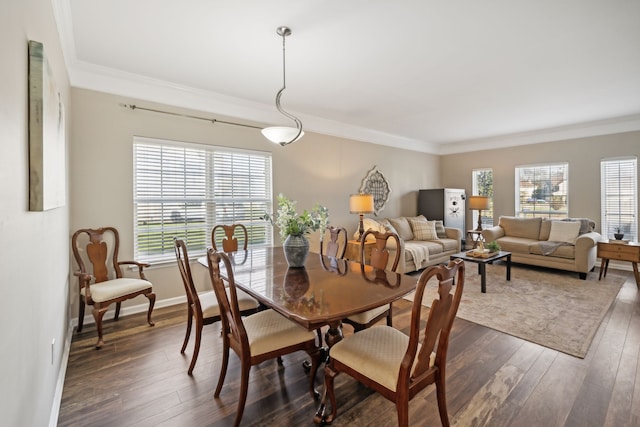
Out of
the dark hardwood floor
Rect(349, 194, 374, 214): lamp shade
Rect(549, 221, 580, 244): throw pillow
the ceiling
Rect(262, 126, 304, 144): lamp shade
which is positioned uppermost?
the ceiling

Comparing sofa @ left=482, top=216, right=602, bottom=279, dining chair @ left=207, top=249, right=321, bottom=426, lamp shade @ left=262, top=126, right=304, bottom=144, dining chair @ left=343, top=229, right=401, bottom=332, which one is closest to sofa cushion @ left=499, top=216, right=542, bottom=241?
sofa @ left=482, top=216, right=602, bottom=279

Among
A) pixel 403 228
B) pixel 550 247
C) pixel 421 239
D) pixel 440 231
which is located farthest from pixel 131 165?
pixel 550 247

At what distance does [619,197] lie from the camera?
202 inches

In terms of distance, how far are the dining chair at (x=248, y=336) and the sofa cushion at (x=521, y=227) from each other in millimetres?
5396

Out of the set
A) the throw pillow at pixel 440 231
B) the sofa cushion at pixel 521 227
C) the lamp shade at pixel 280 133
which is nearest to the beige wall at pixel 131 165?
the lamp shade at pixel 280 133

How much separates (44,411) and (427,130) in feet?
20.3

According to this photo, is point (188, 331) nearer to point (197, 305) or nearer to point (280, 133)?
point (197, 305)

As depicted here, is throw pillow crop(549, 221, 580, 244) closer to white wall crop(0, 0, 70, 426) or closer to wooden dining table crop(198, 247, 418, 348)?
wooden dining table crop(198, 247, 418, 348)

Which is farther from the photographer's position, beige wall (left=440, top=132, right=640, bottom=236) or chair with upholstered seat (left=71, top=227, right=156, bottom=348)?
beige wall (left=440, top=132, right=640, bottom=236)

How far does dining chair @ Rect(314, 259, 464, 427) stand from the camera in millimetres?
1291

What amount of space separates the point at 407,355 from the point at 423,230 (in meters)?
4.59

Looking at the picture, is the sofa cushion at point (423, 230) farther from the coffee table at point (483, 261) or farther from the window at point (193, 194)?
the window at point (193, 194)

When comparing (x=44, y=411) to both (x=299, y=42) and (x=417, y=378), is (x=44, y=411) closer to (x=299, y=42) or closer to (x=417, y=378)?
(x=417, y=378)

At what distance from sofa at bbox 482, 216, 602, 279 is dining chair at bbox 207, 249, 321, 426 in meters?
4.81
